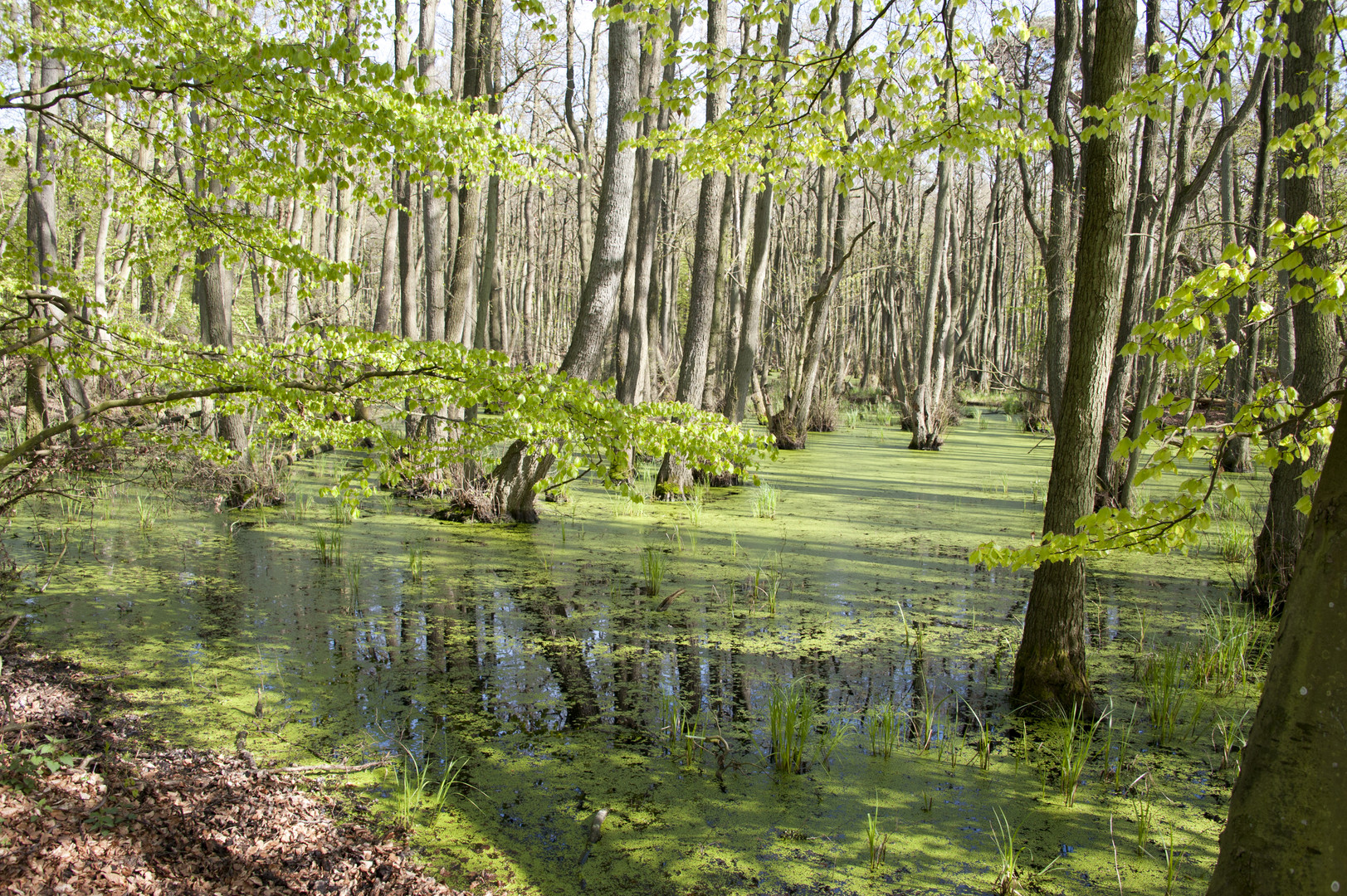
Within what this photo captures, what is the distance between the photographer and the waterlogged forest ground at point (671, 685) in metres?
2.54

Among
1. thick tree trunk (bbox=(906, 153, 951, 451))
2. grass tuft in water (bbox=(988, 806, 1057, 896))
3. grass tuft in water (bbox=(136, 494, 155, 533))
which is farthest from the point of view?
thick tree trunk (bbox=(906, 153, 951, 451))

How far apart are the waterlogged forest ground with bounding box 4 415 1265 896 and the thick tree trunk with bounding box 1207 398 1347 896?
965 millimetres

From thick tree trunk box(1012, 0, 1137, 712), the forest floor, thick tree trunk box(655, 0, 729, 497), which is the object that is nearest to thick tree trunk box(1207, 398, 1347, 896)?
thick tree trunk box(1012, 0, 1137, 712)

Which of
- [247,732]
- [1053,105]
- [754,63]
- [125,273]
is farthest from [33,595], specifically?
[125,273]

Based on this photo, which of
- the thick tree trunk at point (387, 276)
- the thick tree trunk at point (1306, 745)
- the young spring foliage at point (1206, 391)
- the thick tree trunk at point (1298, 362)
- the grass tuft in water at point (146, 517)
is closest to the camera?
the thick tree trunk at point (1306, 745)

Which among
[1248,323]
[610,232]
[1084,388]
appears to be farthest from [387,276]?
[1248,323]

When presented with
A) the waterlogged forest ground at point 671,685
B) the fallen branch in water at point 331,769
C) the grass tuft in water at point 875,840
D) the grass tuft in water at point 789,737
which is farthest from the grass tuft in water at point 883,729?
the fallen branch in water at point 331,769

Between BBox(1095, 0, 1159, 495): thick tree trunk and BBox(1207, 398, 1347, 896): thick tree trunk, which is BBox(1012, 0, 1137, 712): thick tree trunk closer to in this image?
BBox(1207, 398, 1347, 896): thick tree trunk

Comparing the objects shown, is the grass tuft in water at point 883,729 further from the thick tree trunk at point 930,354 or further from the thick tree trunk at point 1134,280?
the thick tree trunk at point 930,354

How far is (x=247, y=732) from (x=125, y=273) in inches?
551

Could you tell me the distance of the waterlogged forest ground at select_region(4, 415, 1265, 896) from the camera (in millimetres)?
2537

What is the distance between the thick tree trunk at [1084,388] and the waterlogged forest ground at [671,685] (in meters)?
0.26

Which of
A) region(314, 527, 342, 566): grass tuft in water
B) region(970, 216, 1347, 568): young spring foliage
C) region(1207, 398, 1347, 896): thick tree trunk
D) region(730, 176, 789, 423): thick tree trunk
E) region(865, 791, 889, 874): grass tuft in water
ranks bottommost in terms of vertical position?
region(865, 791, 889, 874): grass tuft in water

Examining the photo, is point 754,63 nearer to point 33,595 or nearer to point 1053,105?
point 1053,105
